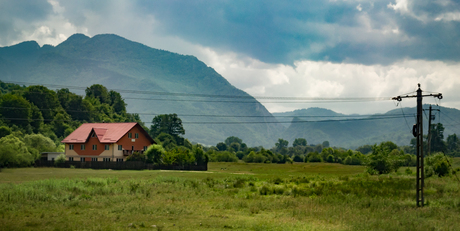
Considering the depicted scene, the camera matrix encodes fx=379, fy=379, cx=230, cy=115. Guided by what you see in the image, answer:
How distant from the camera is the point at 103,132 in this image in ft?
286

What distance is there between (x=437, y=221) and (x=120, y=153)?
245 ft

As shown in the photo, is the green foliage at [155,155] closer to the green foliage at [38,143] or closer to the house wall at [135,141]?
the house wall at [135,141]

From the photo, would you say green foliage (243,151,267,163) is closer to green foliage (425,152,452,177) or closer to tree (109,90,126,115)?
tree (109,90,126,115)

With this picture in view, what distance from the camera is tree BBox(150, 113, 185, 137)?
158225mm

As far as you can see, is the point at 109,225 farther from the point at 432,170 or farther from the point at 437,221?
the point at 432,170

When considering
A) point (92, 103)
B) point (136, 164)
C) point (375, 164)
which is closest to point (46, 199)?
point (136, 164)

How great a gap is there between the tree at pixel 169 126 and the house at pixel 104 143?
222 ft

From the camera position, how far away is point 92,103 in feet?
510

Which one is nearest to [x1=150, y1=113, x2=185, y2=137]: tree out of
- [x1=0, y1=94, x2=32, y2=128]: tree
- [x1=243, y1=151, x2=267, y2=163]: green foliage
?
[x1=243, y1=151, x2=267, y2=163]: green foliage

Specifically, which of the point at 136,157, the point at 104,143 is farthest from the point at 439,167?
the point at 104,143

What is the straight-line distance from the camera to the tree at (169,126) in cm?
15823

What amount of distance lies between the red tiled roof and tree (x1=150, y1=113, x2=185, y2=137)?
67.2m

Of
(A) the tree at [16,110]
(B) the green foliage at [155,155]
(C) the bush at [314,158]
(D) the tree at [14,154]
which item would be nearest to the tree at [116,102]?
(A) the tree at [16,110]

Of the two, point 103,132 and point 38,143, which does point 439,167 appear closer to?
point 103,132
